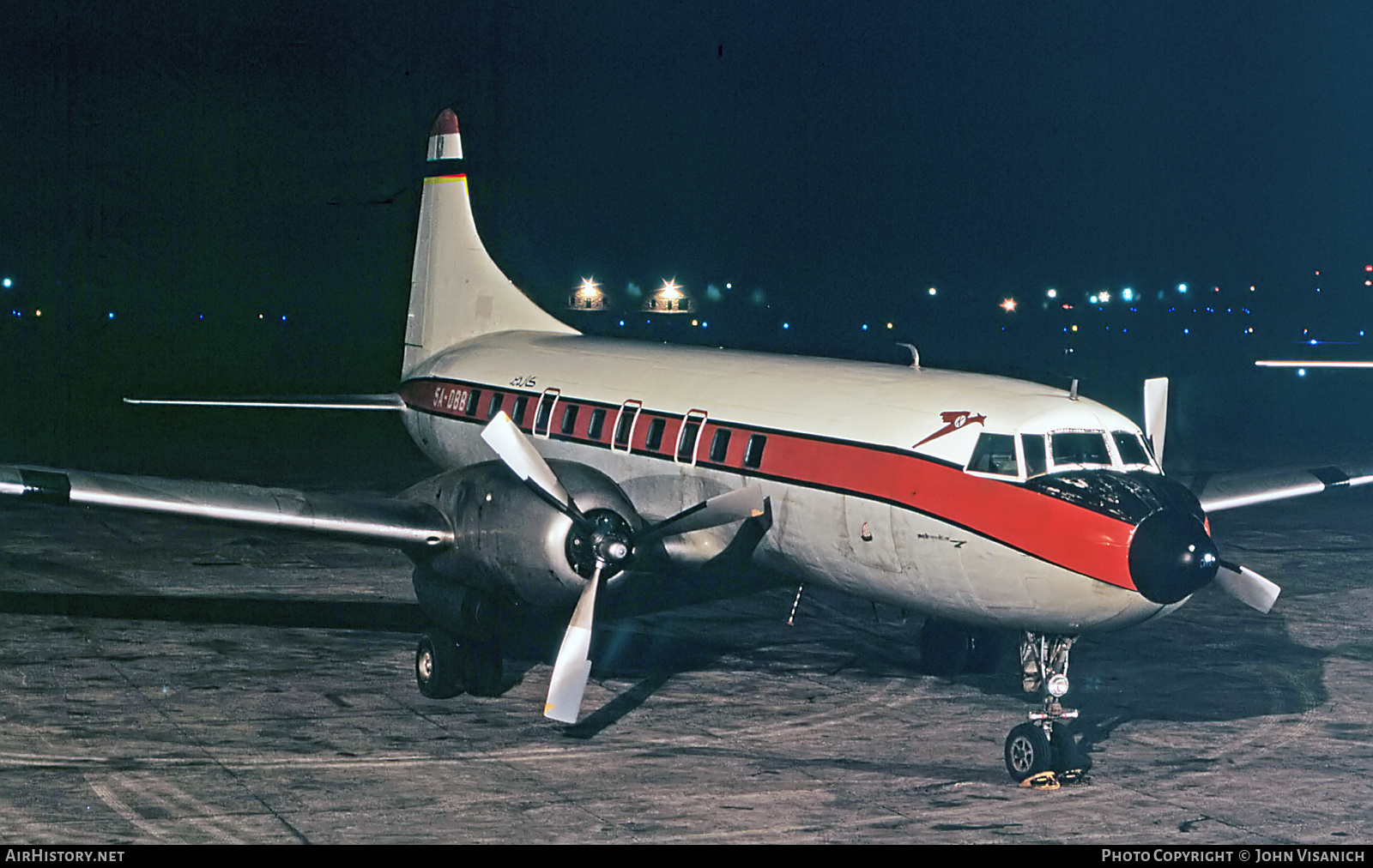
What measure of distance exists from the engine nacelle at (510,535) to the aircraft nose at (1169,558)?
570 centimetres

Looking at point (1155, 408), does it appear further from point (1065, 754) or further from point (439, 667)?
point (439, 667)

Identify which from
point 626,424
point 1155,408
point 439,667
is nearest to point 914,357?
point 1155,408

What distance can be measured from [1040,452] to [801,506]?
2.85m

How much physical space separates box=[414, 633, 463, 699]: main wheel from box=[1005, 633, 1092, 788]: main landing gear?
6.24 metres

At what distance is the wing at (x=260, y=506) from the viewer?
16734 millimetres

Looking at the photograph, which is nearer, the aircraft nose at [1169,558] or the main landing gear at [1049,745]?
the aircraft nose at [1169,558]

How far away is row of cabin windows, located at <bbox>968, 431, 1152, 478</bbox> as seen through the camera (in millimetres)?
14961

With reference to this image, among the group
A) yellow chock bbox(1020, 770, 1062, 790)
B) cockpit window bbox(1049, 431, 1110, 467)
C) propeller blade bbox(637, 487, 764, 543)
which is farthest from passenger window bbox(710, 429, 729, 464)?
yellow chock bbox(1020, 770, 1062, 790)

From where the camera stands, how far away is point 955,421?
15555 millimetres

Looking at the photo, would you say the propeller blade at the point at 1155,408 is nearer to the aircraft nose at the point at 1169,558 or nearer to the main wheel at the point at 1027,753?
the aircraft nose at the point at 1169,558

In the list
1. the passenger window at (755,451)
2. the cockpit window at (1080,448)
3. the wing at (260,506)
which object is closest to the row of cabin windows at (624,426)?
the passenger window at (755,451)

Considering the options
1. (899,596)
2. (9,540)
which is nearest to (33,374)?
(9,540)
